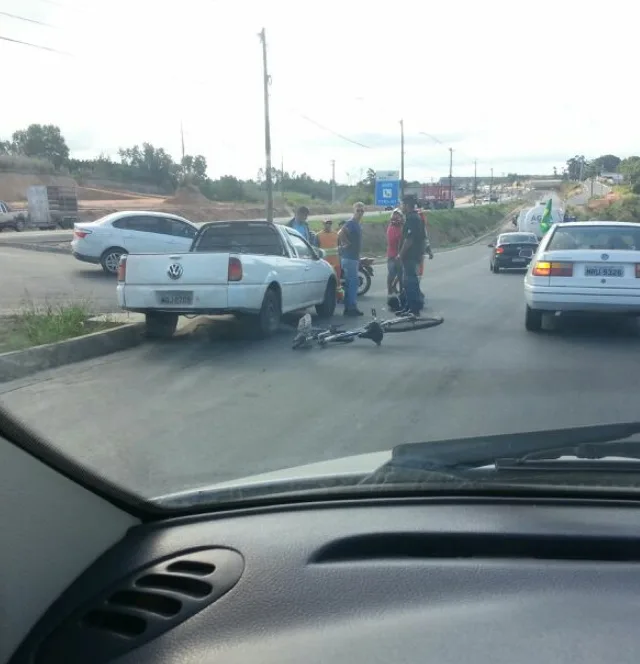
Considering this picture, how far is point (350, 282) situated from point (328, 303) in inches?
24.0

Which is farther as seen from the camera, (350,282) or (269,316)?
(350,282)

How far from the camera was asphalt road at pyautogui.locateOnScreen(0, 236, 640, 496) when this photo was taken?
20.2 ft

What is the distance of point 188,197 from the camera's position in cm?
3872

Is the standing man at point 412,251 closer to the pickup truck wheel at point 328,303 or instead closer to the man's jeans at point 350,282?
the man's jeans at point 350,282

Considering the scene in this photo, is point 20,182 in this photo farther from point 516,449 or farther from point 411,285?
point 516,449

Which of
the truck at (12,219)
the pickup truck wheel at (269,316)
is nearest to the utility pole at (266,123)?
the truck at (12,219)

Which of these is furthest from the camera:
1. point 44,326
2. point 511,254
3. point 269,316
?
point 511,254

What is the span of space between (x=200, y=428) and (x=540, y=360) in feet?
15.3

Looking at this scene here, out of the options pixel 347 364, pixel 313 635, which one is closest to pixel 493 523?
pixel 313 635

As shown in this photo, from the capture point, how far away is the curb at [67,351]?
30.1 ft

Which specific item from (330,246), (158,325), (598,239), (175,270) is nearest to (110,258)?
(330,246)

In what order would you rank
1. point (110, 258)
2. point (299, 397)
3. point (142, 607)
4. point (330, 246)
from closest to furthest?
point (142, 607)
point (299, 397)
point (330, 246)
point (110, 258)

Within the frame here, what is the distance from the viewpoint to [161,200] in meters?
39.0

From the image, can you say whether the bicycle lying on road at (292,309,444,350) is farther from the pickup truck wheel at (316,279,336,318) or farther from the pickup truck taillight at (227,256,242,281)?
the pickup truck wheel at (316,279,336,318)
